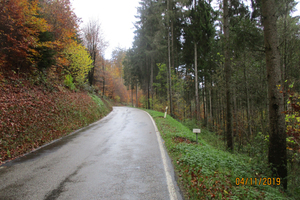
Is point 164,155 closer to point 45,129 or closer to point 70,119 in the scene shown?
point 45,129

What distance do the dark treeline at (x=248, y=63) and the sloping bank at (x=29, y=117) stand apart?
8.22m

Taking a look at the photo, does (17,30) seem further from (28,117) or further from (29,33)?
(28,117)

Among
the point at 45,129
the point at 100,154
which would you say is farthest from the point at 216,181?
the point at 45,129

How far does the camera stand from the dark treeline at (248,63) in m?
4.99

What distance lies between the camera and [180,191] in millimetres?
3828

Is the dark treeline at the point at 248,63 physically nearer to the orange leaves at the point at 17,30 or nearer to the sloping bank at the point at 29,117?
the sloping bank at the point at 29,117

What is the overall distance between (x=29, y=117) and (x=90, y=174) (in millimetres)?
4864

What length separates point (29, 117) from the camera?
767 centimetres

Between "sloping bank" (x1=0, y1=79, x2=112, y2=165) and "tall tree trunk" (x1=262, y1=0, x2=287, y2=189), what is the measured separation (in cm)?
793

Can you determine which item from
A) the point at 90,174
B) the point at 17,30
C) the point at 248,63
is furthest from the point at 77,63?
the point at 90,174

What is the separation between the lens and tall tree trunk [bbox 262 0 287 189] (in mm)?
4816

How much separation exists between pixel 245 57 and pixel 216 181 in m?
9.85
